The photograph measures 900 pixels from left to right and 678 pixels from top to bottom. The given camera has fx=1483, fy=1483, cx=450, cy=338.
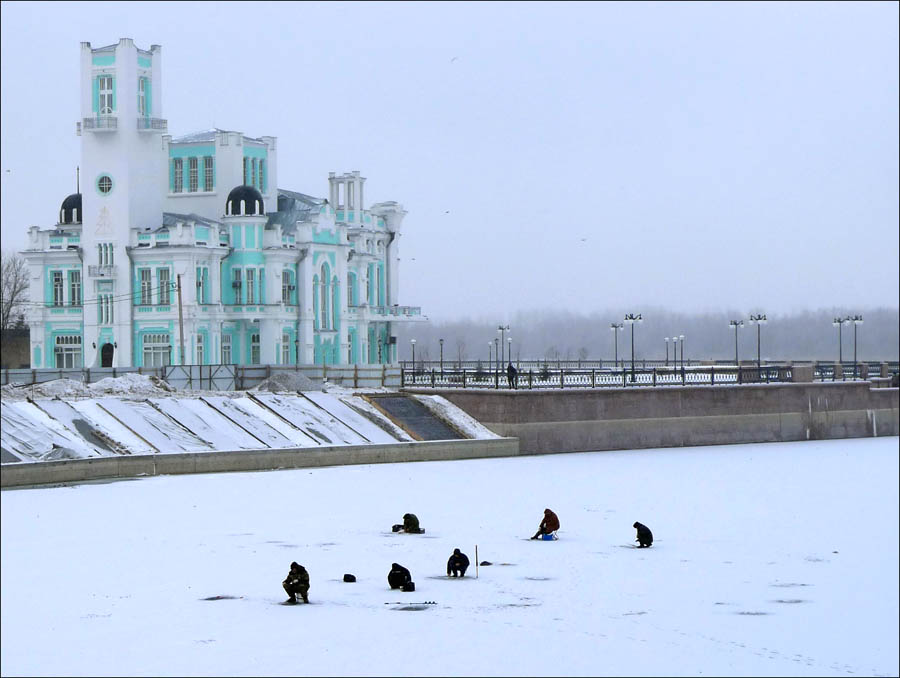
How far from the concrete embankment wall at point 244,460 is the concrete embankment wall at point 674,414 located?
1786mm

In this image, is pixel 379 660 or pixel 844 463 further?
pixel 844 463

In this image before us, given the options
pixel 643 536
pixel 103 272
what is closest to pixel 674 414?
pixel 103 272

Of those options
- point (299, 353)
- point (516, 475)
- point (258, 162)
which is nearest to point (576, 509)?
point (516, 475)

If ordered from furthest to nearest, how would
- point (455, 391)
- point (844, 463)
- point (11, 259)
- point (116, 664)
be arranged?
point (11, 259), point (455, 391), point (844, 463), point (116, 664)

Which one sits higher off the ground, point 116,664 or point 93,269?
point 93,269

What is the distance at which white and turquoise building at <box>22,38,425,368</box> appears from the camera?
211 feet

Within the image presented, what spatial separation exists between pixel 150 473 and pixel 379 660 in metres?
23.3

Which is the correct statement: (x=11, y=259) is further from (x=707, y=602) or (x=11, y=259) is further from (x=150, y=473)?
(x=707, y=602)

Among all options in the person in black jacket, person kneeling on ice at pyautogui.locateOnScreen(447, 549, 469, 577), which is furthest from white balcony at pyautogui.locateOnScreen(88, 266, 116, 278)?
person kneeling on ice at pyautogui.locateOnScreen(447, 549, 469, 577)

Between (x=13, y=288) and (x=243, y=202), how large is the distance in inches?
1047

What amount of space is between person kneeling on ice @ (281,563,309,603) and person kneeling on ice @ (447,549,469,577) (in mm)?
3231

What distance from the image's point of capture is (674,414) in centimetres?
5706

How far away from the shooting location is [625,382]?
56906 millimetres

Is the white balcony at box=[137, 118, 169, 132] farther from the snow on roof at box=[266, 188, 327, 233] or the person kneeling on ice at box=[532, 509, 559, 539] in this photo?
the person kneeling on ice at box=[532, 509, 559, 539]
